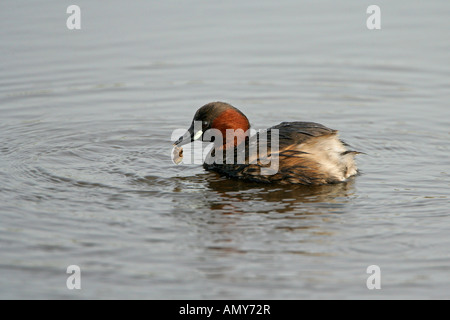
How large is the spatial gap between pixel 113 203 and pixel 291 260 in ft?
6.34

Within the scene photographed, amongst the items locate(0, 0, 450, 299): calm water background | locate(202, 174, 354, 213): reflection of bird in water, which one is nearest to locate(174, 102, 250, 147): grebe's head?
locate(0, 0, 450, 299): calm water background

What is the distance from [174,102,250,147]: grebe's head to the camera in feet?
25.7

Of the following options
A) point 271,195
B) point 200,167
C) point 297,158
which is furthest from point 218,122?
point 271,195

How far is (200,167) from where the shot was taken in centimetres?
796

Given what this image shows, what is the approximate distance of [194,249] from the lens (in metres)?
5.74

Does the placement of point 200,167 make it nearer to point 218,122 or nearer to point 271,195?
point 218,122

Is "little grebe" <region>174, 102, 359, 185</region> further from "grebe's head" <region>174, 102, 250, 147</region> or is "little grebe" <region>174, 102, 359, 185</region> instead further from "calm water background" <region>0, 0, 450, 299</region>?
"grebe's head" <region>174, 102, 250, 147</region>

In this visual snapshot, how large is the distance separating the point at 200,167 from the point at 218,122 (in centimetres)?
53

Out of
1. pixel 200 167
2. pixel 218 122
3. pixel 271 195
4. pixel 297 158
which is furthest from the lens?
pixel 200 167

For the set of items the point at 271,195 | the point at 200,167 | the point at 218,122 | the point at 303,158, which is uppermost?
the point at 218,122

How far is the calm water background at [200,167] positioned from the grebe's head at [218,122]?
375 mm
